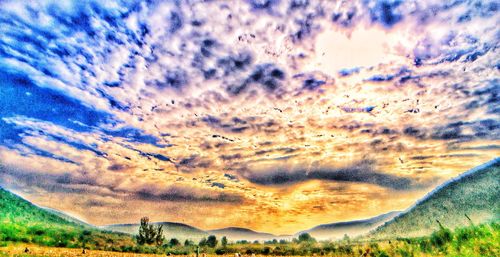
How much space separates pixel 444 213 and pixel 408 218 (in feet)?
22.0

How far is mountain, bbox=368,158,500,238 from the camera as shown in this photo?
22406 millimetres

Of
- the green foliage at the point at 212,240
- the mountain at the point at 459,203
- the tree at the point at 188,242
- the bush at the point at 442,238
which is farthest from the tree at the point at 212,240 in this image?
the bush at the point at 442,238

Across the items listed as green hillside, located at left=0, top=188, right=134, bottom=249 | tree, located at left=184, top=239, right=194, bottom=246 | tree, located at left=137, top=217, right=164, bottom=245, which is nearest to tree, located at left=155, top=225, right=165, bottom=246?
tree, located at left=137, top=217, right=164, bottom=245

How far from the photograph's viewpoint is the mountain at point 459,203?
22406 millimetres

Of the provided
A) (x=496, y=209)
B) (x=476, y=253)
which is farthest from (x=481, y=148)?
(x=476, y=253)

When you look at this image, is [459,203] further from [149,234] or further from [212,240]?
[149,234]

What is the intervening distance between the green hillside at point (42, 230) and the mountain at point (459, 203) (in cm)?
2731

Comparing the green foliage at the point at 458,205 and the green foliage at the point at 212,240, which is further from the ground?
the green foliage at the point at 458,205

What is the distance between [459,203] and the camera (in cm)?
2706

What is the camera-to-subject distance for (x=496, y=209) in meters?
19.1

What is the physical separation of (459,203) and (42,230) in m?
38.8

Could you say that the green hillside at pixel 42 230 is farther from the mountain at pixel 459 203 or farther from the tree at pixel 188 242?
the mountain at pixel 459 203

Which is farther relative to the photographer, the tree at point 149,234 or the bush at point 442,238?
the tree at point 149,234

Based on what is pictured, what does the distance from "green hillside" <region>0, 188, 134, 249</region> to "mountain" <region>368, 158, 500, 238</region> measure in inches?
1075
